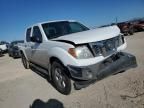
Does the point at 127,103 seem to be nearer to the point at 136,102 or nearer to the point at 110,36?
the point at 136,102

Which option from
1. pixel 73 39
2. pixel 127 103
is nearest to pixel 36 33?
pixel 73 39

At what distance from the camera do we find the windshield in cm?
668

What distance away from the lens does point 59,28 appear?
22.9ft

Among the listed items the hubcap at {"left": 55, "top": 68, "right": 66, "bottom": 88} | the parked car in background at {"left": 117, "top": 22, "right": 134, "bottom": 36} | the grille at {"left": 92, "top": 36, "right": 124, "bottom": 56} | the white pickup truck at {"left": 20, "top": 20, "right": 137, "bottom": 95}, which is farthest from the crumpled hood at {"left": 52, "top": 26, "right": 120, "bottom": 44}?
the parked car in background at {"left": 117, "top": 22, "right": 134, "bottom": 36}

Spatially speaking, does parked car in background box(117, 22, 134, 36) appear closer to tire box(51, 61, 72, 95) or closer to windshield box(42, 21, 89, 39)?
windshield box(42, 21, 89, 39)

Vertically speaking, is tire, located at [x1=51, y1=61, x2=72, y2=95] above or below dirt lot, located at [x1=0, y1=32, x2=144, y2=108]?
above

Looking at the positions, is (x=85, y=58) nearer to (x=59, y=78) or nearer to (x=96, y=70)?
(x=96, y=70)

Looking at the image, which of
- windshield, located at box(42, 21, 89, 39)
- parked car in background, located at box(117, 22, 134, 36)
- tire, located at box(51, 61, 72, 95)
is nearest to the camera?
tire, located at box(51, 61, 72, 95)

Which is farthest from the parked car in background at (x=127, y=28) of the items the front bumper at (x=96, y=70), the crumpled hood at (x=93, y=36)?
the front bumper at (x=96, y=70)

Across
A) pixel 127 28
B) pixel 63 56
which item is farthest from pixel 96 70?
pixel 127 28

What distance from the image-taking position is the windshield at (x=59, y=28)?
6680 millimetres

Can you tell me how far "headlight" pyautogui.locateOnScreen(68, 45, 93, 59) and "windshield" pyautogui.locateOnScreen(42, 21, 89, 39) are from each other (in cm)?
173

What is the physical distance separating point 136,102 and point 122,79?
165 centimetres

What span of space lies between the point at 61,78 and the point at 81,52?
1.06 meters
